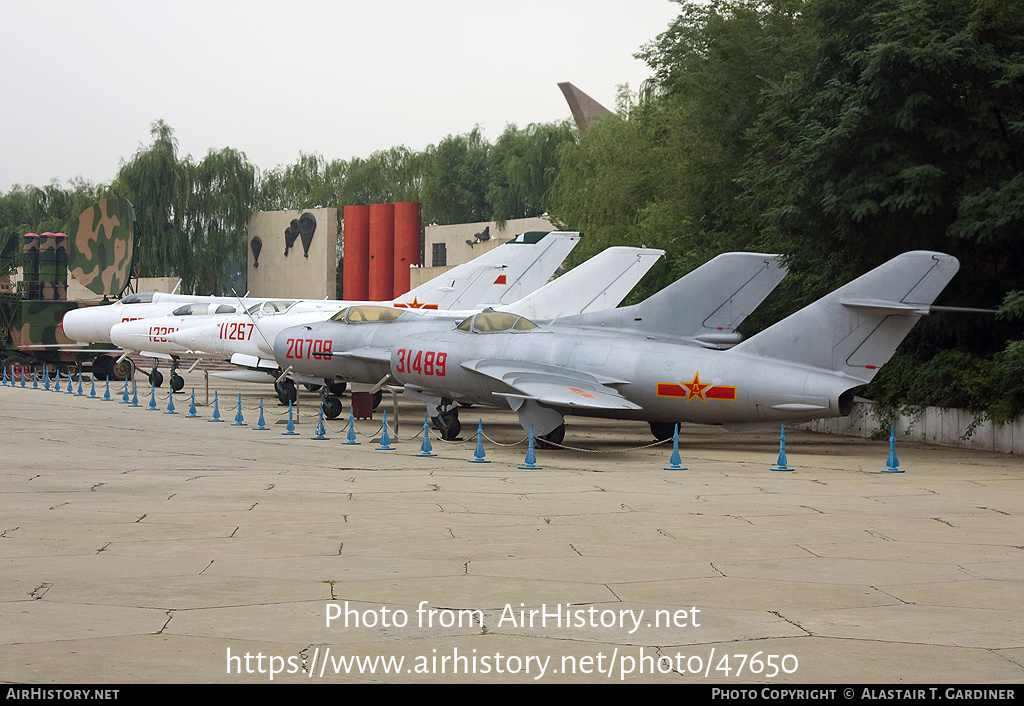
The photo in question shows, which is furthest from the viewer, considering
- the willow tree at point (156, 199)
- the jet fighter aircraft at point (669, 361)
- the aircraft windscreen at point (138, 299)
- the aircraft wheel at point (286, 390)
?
the willow tree at point (156, 199)

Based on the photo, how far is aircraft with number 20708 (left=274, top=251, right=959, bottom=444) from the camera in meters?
17.1

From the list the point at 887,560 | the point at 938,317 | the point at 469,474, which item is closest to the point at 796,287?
the point at 938,317

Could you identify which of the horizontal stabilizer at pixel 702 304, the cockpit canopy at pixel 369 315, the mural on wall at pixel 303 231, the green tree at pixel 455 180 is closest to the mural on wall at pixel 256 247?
the mural on wall at pixel 303 231

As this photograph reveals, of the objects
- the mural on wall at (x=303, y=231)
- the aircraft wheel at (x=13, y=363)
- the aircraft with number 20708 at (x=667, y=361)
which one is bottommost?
the aircraft wheel at (x=13, y=363)

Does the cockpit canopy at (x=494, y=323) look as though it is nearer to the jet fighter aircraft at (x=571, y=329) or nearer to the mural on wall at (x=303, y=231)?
the jet fighter aircraft at (x=571, y=329)

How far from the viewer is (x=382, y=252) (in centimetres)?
6956

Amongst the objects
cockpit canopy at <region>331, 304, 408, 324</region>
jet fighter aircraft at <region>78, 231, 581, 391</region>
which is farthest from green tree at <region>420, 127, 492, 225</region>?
cockpit canopy at <region>331, 304, 408, 324</region>

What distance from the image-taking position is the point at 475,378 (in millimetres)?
19703

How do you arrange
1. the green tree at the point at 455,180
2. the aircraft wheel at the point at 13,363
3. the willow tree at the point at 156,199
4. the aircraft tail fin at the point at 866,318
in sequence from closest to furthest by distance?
the aircraft tail fin at the point at 866,318 → the aircraft wheel at the point at 13,363 → the willow tree at the point at 156,199 → the green tree at the point at 455,180

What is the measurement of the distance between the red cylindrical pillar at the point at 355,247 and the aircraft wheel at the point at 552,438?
170ft

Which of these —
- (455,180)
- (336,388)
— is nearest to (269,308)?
(336,388)

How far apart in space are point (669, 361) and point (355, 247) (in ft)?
177

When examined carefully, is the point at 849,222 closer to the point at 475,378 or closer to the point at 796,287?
the point at 796,287

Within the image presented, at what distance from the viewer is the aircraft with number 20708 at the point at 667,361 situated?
17125 millimetres
